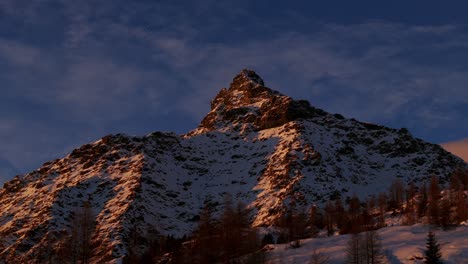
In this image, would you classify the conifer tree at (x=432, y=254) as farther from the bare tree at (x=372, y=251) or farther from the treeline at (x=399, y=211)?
the treeline at (x=399, y=211)

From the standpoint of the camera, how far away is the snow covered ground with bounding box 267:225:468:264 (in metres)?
95.4

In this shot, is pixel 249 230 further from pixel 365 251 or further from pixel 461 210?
pixel 461 210

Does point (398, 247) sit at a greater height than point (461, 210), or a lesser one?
lesser

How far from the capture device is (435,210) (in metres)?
121

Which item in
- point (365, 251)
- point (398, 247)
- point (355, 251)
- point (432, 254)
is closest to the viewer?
point (432, 254)

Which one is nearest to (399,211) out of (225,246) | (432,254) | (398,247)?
(225,246)

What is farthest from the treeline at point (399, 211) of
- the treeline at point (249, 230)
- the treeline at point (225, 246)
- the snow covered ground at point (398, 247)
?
the treeline at point (225, 246)

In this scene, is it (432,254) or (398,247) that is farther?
(398,247)

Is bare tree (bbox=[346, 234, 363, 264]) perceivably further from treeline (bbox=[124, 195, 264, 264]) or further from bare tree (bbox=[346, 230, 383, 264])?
treeline (bbox=[124, 195, 264, 264])

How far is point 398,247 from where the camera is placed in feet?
333

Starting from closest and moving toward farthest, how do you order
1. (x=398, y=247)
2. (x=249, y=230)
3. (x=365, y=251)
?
(x=365, y=251)
(x=398, y=247)
(x=249, y=230)

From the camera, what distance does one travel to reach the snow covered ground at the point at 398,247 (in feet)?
313

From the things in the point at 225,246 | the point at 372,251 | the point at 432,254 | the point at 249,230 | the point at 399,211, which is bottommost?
the point at 432,254

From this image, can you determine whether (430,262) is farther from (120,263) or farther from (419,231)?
(120,263)
